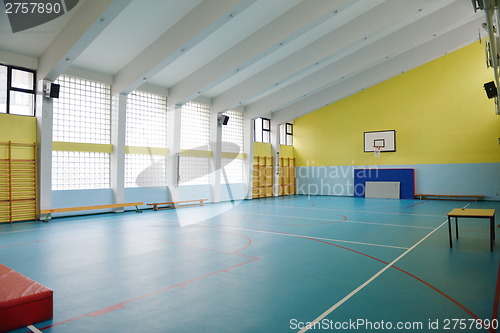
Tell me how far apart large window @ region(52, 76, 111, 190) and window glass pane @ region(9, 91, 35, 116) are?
0.79 metres

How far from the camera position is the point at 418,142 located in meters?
20.0

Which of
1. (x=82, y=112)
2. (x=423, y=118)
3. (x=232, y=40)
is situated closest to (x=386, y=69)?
(x=423, y=118)

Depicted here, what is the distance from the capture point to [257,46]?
508 inches

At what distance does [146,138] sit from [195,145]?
9.46ft

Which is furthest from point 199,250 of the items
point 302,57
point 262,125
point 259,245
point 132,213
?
point 262,125

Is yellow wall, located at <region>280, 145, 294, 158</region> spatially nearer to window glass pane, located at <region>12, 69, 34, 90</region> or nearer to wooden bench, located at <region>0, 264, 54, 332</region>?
window glass pane, located at <region>12, 69, 34, 90</region>

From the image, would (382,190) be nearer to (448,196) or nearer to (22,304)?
(448,196)

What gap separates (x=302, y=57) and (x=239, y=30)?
377 centimetres

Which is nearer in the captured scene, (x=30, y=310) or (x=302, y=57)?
(x=30, y=310)

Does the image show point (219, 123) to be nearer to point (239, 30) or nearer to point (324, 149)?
point (239, 30)

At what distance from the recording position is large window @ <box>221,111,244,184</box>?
64.0ft

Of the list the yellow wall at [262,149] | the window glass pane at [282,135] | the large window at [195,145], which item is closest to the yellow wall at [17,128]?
the large window at [195,145]

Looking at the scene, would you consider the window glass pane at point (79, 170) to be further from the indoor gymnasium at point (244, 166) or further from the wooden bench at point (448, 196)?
the wooden bench at point (448, 196)

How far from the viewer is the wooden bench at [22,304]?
356 cm
